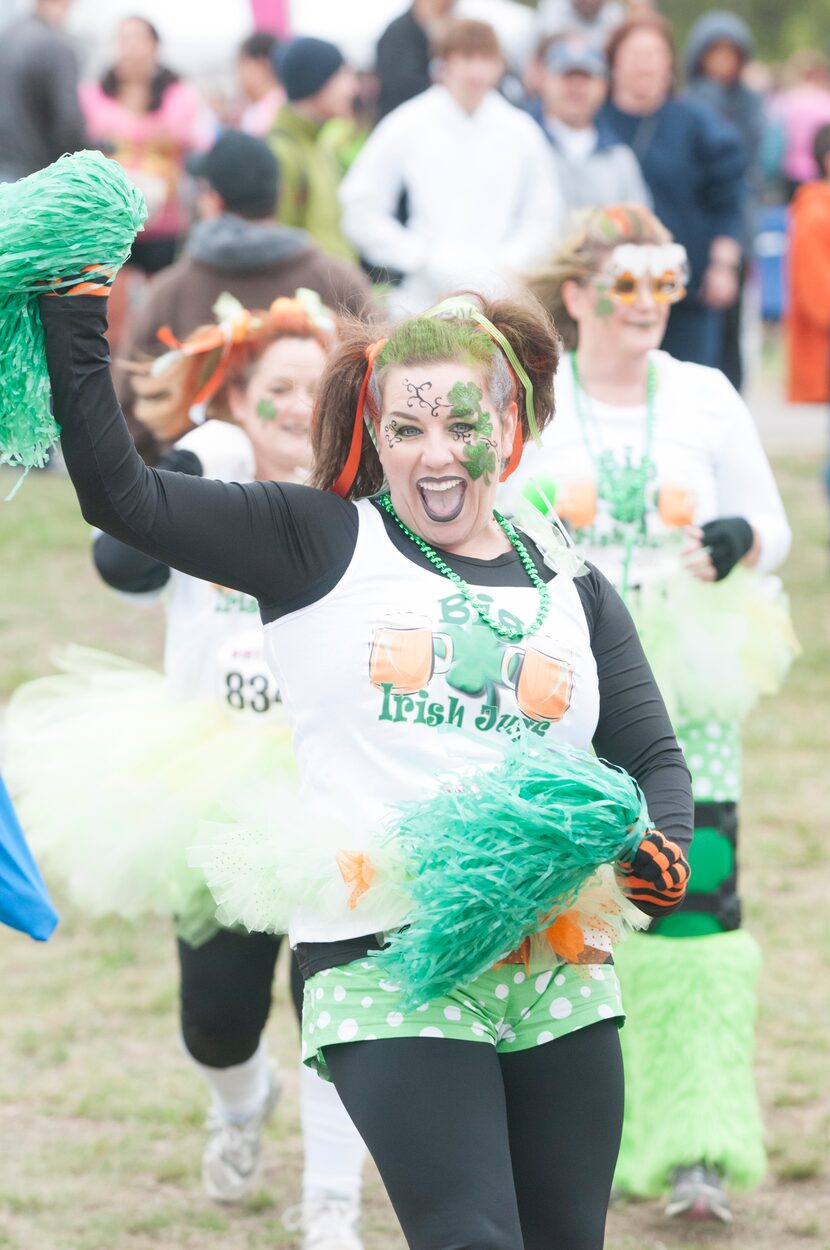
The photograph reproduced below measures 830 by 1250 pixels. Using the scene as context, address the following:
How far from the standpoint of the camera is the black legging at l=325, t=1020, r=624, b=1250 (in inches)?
98.0

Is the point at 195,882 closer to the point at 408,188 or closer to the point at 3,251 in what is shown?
the point at 3,251

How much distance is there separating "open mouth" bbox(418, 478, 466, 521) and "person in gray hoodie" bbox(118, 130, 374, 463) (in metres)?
2.69

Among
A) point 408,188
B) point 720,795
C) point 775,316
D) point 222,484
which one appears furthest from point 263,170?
point 775,316

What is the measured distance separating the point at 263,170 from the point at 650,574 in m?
2.62

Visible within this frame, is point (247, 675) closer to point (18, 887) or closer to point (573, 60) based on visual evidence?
point (18, 887)

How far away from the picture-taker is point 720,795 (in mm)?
3967

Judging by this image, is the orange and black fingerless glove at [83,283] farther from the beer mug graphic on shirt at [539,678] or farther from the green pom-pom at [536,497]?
the green pom-pom at [536,497]

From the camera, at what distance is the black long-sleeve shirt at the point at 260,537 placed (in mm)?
2457

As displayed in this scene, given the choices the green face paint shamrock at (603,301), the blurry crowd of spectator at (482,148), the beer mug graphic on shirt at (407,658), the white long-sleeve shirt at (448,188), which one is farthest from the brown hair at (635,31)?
the beer mug graphic on shirt at (407,658)

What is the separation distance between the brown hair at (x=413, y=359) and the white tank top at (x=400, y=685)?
189mm

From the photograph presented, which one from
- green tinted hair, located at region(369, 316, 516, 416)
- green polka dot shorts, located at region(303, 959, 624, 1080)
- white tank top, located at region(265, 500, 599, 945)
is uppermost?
green tinted hair, located at region(369, 316, 516, 416)

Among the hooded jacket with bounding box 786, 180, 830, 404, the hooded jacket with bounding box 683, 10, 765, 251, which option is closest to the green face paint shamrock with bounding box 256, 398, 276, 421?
the hooded jacket with bounding box 786, 180, 830, 404

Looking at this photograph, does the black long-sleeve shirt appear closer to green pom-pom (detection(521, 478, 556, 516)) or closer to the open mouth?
the open mouth

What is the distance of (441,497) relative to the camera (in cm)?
277
